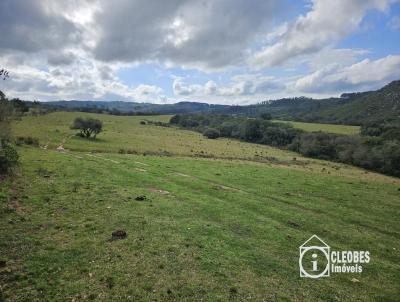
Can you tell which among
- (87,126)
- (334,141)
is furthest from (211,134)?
(87,126)

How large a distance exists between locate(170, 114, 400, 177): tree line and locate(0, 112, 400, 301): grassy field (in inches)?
2380

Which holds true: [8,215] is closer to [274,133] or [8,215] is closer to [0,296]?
[0,296]

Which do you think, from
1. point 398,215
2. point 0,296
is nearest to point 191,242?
point 0,296

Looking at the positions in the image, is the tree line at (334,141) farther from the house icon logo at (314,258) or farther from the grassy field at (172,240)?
the house icon logo at (314,258)

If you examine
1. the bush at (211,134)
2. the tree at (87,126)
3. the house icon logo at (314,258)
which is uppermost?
the tree at (87,126)

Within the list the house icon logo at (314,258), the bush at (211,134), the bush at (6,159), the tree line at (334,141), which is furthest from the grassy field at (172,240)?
the bush at (211,134)

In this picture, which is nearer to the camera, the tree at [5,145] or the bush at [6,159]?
the bush at [6,159]

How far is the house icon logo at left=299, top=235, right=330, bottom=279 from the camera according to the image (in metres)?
16.6

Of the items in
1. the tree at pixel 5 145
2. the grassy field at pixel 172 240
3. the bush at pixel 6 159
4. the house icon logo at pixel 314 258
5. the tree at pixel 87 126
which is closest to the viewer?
the grassy field at pixel 172 240

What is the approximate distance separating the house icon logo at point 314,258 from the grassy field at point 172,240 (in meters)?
0.48

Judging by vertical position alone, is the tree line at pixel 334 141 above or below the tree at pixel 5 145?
below

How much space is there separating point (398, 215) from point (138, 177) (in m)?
28.7

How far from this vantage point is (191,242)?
18250mm

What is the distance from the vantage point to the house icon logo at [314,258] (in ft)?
54.5
